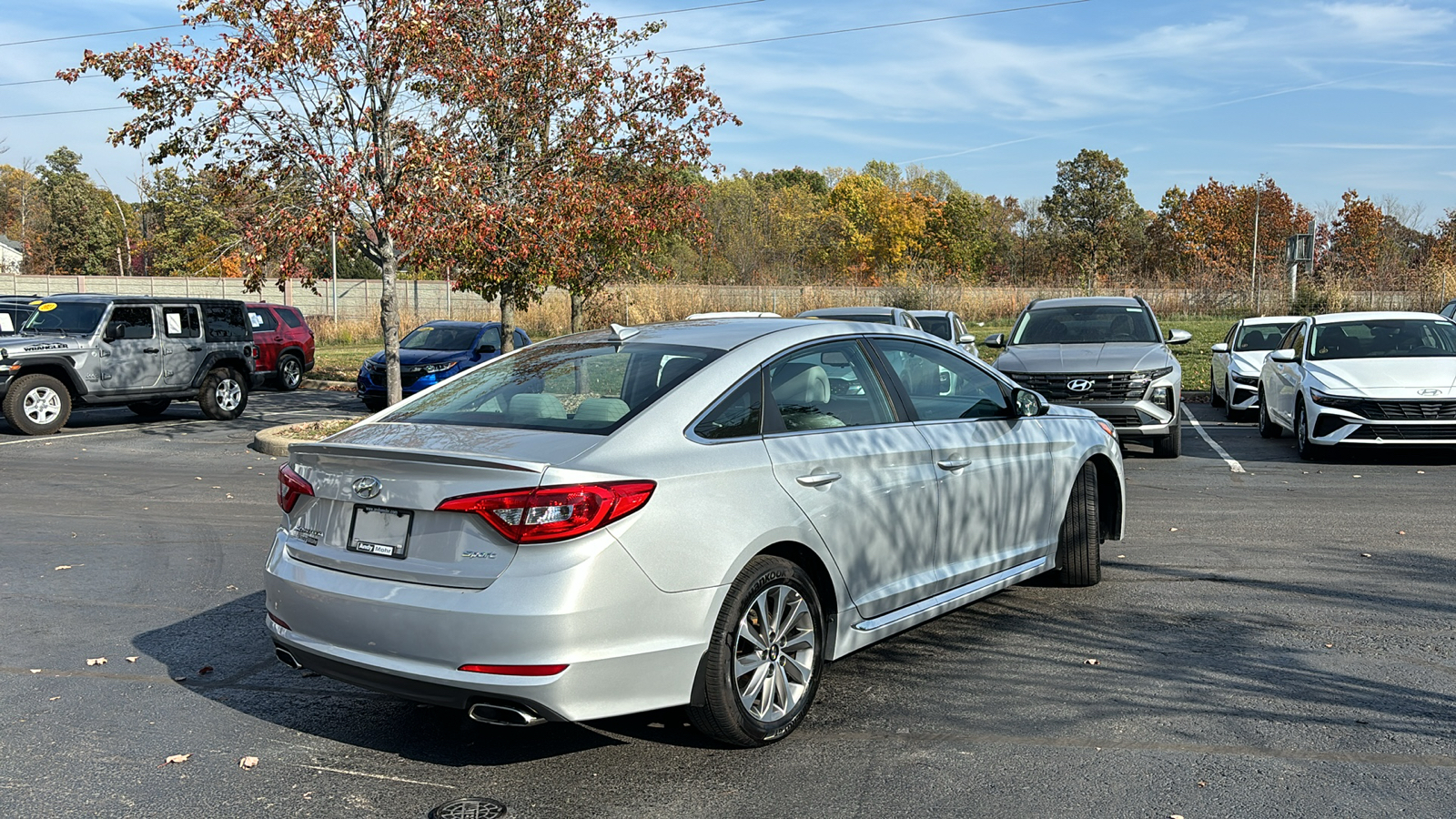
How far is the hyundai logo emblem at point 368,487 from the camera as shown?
4.12 metres

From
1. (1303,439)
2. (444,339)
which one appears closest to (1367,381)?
(1303,439)

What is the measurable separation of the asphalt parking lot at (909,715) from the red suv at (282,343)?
1601cm

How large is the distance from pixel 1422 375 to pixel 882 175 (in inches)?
3829

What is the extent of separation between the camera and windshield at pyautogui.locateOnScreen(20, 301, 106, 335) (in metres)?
16.8

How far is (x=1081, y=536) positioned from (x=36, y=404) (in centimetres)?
1491

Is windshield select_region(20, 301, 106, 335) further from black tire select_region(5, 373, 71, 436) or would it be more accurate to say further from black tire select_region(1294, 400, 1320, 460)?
black tire select_region(1294, 400, 1320, 460)

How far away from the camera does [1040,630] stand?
5977mm

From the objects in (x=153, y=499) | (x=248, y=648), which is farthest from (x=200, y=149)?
(x=248, y=648)

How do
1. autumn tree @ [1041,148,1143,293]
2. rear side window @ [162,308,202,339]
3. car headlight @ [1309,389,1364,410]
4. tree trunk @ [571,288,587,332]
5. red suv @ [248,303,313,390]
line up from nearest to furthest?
1. car headlight @ [1309,389,1364,410]
2. rear side window @ [162,308,202,339]
3. tree trunk @ [571,288,587,332]
4. red suv @ [248,303,313,390]
5. autumn tree @ [1041,148,1143,293]

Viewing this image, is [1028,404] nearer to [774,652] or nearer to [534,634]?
[774,652]

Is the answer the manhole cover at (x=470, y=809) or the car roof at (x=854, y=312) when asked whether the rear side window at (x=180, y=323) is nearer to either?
the car roof at (x=854, y=312)

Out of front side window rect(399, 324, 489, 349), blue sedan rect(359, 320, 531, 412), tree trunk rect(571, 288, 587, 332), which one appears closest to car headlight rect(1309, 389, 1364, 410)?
blue sedan rect(359, 320, 531, 412)

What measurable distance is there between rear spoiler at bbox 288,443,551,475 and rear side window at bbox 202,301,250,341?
15372mm

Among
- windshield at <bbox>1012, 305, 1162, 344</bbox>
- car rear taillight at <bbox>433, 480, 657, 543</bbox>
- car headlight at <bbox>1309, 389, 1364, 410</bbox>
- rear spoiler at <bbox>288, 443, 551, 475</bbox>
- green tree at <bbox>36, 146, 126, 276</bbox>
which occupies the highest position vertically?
green tree at <bbox>36, 146, 126, 276</bbox>
